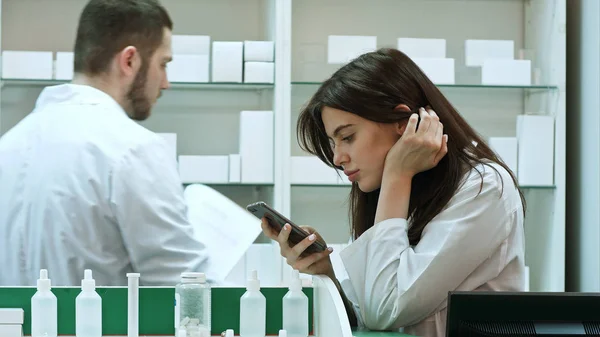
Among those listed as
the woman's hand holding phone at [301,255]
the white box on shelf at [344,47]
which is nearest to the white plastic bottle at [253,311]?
the woman's hand holding phone at [301,255]

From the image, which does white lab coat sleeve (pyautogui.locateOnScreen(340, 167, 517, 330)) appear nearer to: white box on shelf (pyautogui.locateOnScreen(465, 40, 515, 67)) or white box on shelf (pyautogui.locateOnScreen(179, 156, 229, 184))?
white box on shelf (pyautogui.locateOnScreen(179, 156, 229, 184))

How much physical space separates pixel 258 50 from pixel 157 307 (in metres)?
1.42

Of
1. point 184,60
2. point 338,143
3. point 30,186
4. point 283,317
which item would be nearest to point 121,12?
point 30,186

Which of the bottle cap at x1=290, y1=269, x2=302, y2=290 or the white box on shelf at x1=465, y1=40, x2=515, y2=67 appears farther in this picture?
the white box on shelf at x1=465, y1=40, x2=515, y2=67

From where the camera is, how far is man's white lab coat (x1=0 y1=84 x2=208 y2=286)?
2061mm

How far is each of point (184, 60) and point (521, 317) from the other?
1.99 meters

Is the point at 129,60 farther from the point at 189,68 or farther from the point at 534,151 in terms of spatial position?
the point at 534,151

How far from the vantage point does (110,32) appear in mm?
2131

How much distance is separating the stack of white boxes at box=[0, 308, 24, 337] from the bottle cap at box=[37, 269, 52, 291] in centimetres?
11

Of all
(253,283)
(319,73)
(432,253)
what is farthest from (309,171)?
(432,253)

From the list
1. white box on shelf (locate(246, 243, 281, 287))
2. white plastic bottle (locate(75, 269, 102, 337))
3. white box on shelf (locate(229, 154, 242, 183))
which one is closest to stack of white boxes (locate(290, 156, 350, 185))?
white box on shelf (locate(229, 154, 242, 183))

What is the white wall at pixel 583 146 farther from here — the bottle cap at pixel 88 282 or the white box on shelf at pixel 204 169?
the bottle cap at pixel 88 282

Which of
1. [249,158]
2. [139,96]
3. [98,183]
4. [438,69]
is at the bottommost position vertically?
[98,183]

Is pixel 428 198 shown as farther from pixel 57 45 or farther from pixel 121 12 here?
pixel 57 45
